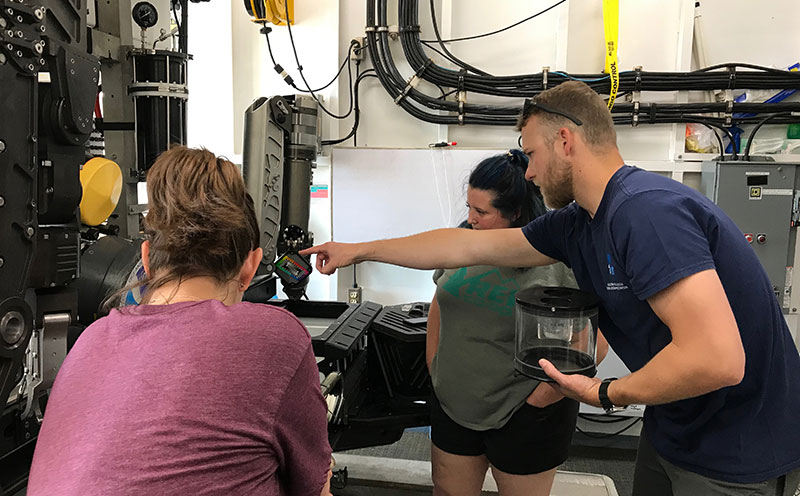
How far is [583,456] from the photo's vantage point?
2.79 meters

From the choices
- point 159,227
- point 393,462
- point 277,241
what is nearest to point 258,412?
point 159,227

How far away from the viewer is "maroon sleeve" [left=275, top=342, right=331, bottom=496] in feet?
2.61

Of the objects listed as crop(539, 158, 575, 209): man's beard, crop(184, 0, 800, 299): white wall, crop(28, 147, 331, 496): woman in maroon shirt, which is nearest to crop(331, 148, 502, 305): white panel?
crop(184, 0, 800, 299): white wall

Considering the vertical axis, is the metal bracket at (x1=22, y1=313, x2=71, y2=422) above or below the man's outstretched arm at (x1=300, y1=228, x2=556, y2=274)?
below

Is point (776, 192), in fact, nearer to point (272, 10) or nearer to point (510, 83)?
point (510, 83)

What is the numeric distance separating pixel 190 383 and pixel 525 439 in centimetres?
96

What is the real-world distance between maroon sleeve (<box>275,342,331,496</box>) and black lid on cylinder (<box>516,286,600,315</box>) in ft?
1.70

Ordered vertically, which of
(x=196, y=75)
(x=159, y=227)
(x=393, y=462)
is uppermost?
(x=196, y=75)

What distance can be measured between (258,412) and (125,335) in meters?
0.21

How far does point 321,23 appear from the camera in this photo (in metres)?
2.80

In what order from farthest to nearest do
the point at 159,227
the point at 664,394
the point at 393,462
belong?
the point at 393,462 → the point at 664,394 → the point at 159,227

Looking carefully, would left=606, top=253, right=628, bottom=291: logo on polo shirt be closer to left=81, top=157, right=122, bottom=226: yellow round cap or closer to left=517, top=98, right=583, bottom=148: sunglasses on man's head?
left=517, top=98, right=583, bottom=148: sunglasses on man's head

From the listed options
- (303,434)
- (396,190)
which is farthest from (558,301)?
(396,190)

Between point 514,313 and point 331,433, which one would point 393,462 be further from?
point 514,313
